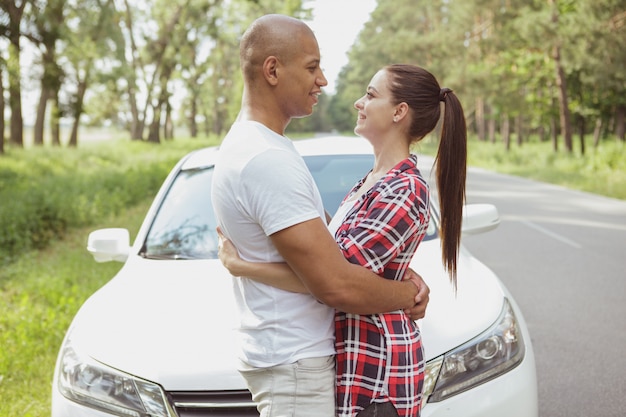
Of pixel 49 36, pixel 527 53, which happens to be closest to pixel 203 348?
pixel 49 36

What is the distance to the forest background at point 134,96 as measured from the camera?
6977 mm

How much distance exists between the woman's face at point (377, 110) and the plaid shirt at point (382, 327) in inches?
9.7

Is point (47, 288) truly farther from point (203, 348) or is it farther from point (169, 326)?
point (203, 348)

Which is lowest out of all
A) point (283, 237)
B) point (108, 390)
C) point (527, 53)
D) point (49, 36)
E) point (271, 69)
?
point (108, 390)

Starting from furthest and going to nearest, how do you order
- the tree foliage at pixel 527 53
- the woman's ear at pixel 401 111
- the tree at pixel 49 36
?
the tree foliage at pixel 527 53, the tree at pixel 49 36, the woman's ear at pixel 401 111

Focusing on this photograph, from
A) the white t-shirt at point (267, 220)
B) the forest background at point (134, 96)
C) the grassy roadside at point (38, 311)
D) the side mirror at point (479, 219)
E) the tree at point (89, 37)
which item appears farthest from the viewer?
the tree at point (89, 37)

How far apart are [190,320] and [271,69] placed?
4.53ft

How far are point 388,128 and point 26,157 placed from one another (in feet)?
67.7

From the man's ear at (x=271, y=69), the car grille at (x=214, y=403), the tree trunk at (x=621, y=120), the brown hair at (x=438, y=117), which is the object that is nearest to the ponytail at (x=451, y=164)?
the brown hair at (x=438, y=117)

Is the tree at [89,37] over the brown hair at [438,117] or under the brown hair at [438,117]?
over

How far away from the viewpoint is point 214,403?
237cm

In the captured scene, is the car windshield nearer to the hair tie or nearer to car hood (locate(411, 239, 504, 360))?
car hood (locate(411, 239, 504, 360))

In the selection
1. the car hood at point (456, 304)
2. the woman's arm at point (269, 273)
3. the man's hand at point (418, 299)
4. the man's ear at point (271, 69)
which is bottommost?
the car hood at point (456, 304)

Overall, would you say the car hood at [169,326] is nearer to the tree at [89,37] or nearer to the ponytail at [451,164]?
the ponytail at [451,164]
